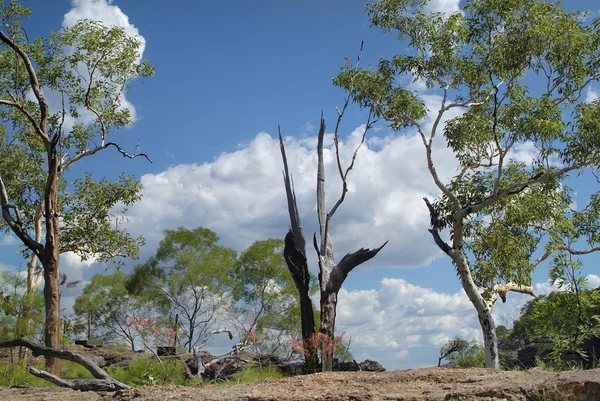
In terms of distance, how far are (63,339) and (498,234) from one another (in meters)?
10.7

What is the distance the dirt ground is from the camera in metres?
4.36

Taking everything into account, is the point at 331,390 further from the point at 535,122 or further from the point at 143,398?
the point at 535,122

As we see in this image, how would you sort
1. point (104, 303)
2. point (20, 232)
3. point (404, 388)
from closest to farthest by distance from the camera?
1. point (404, 388)
2. point (20, 232)
3. point (104, 303)

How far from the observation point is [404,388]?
185 inches

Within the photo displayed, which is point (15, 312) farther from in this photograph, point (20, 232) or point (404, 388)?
point (404, 388)

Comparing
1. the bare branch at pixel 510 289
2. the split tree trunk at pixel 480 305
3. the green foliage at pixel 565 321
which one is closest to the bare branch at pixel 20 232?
the split tree trunk at pixel 480 305

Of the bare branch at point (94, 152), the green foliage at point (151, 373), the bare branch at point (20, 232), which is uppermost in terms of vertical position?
the bare branch at point (94, 152)

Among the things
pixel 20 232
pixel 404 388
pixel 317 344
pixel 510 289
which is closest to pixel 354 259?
pixel 317 344

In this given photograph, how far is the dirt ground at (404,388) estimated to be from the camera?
4359 millimetres

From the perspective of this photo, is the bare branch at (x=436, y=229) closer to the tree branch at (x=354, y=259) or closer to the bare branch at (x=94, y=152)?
the tree branch at (x=354, y=259)

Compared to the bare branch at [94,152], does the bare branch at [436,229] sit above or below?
below

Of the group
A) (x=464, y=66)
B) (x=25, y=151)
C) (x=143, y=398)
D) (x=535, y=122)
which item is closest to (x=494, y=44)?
(x=464, y=66)

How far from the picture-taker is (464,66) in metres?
13.8

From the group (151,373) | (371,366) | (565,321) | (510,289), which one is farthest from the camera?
(510,289)
